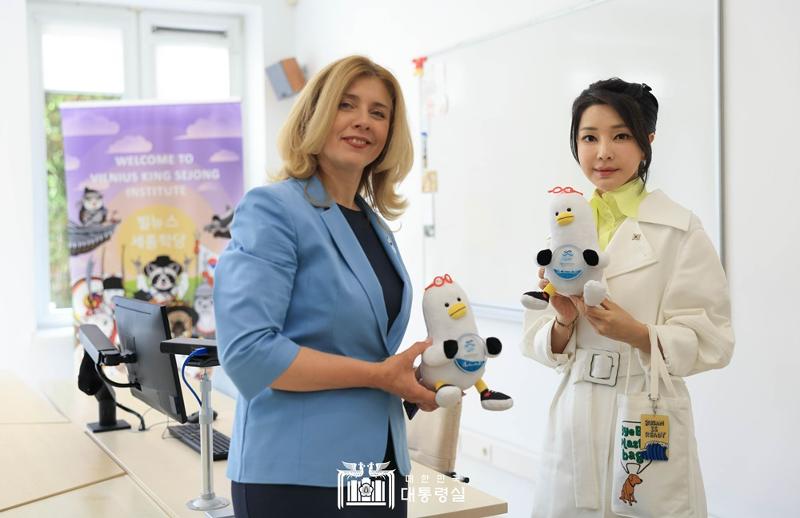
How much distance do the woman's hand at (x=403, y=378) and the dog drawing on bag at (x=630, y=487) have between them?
1.57 ft

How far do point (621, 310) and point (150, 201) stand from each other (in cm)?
385

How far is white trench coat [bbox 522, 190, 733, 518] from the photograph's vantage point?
1.59 metres

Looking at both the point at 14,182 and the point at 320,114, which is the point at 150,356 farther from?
the point at 14,182

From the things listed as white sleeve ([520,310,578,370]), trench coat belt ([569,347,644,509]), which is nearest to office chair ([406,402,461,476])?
white sleeve ([520,310,578,370])

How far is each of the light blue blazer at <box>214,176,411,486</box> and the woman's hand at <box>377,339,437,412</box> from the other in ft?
0.16

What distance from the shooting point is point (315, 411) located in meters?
1.28

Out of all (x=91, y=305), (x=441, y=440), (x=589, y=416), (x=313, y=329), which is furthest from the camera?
(x=91, y=305)

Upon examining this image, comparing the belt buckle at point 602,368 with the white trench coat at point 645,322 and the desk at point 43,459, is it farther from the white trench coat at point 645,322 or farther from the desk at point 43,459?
the desk at point 43,459

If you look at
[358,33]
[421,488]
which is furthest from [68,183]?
[421,488]

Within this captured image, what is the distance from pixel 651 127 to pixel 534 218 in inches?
57.3

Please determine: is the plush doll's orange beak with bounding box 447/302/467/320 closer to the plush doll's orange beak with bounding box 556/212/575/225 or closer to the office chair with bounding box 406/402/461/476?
the plush doll's orange beak with bounding box 556/212/575/225

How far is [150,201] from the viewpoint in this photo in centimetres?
484

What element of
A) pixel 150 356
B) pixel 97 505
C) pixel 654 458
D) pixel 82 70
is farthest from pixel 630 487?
pixel 82 70

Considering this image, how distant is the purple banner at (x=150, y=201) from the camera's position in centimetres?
465
